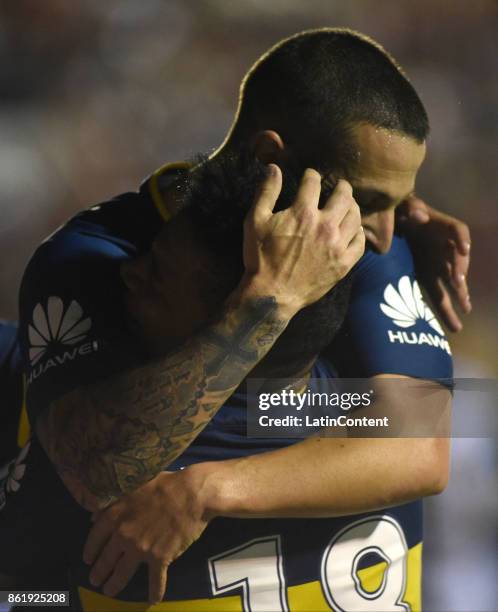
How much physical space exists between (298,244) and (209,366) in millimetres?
179

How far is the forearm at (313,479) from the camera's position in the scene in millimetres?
1031

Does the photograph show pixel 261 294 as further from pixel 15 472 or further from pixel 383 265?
pixel 15 472

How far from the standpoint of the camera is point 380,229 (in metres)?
1.07

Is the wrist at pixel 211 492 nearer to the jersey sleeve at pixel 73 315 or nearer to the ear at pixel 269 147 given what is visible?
the jersey sleeve at pixel 73 315

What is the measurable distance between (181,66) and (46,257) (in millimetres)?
308

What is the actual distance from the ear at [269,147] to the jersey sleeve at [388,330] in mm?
171

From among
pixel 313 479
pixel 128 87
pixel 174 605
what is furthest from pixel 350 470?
pixel 128 87

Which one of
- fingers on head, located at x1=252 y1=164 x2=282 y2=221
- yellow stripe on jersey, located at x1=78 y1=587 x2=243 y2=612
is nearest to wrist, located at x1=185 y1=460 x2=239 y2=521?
yellow stripe on jersey, located at x1=78 y1=587 x2=243 y2=612

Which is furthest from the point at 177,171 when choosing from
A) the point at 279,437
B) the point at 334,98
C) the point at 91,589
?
the point at 91,589

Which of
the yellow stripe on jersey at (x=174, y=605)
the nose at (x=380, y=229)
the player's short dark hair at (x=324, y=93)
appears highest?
the player's short dark hair at (x=324, y=93)

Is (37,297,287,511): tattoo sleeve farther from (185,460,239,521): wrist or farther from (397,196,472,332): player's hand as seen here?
(397,196,472,332): player's hand

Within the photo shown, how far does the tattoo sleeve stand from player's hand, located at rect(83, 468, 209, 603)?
20 millimetres

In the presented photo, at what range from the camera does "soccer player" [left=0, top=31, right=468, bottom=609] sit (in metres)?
0.97

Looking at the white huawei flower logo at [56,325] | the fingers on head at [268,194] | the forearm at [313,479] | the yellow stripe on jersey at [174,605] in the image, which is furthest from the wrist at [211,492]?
the fingers on head at [268,194]
